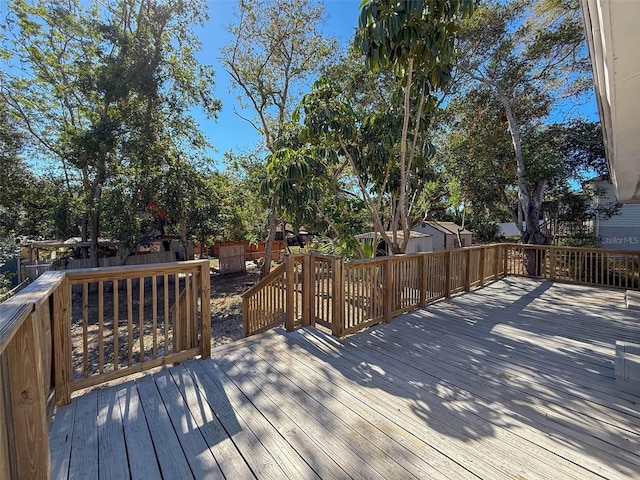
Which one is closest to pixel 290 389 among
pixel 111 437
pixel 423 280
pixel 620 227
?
pixel 111 437

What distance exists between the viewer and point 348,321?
3766 millimetres

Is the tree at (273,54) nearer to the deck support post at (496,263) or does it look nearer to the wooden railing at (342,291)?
the wooden railing at (342,291)

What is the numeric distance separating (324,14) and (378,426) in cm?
1081

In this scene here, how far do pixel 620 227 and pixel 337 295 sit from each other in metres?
13.4

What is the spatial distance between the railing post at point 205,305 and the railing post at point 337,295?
1.46 m

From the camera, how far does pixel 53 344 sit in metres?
2.17

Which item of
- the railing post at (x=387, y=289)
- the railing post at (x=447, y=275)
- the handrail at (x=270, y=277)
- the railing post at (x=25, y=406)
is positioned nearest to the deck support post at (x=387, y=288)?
the railing post at (x=387, y=289)

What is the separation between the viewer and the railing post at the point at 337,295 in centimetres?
361

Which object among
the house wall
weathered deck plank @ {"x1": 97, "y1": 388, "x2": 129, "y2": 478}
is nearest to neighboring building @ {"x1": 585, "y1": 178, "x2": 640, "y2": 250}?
the house wall

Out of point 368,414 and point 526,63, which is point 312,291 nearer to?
point 368,414

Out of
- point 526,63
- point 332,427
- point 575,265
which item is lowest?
point 332,427

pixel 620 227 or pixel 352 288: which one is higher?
pixel 620 227

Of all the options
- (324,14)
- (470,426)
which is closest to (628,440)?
(470,426)

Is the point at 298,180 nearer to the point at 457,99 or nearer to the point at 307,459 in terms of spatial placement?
the point at 307,459
